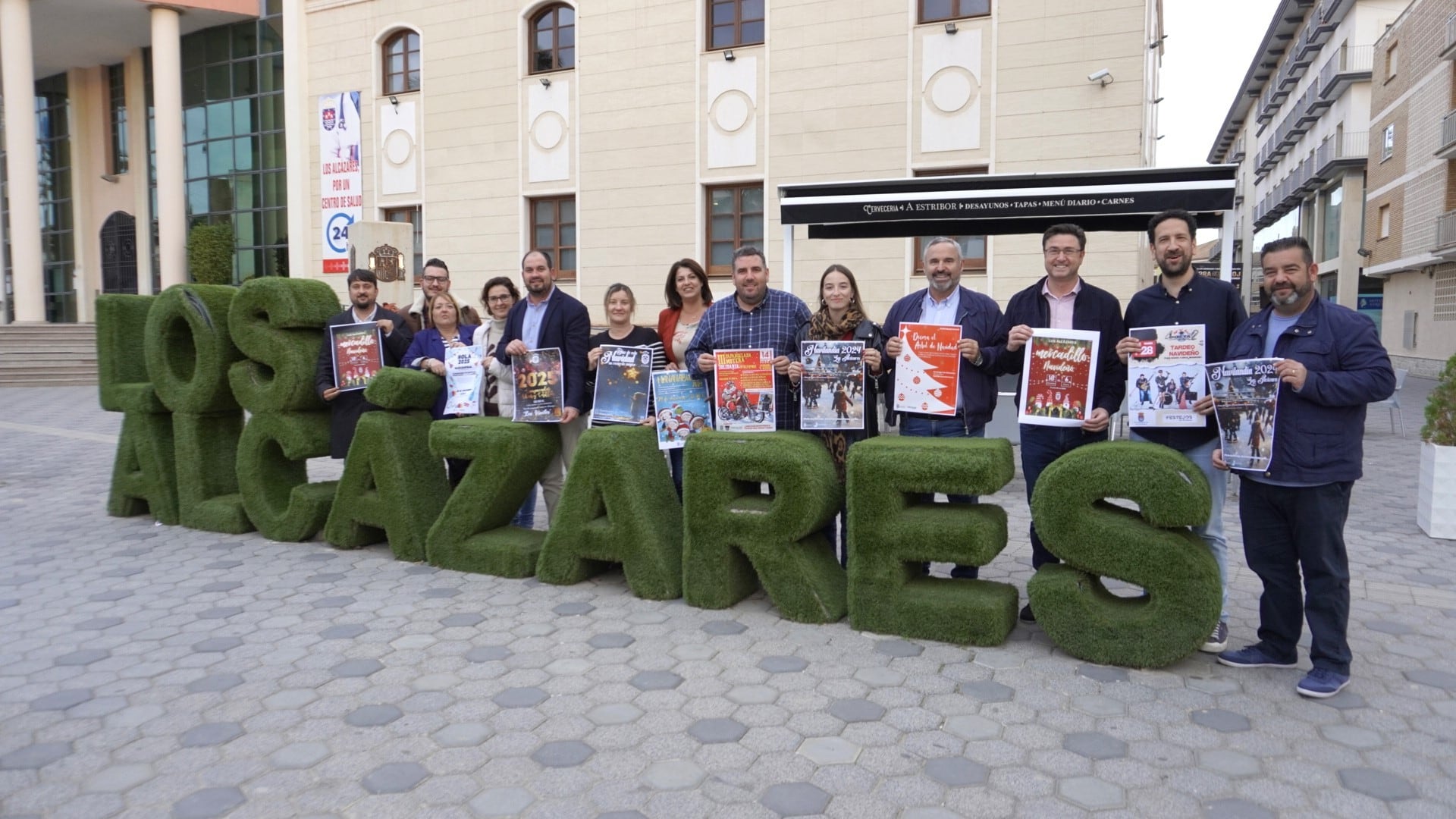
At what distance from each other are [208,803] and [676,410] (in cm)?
315

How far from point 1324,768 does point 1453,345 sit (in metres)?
31.7

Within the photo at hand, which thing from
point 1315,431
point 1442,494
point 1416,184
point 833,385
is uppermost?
point 1416,184

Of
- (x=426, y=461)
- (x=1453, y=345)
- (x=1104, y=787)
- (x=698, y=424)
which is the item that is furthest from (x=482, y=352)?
(x=1453, y=345)

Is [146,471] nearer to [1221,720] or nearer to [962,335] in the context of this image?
[962,335]

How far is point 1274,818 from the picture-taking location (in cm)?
297

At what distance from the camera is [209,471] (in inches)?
284

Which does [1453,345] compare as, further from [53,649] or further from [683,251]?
[53,649]

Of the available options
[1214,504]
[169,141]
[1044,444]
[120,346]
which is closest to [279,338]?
[120,346]

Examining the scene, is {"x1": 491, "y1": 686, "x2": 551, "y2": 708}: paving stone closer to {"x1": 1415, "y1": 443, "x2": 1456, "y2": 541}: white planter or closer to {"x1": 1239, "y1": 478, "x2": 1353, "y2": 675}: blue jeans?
{"x1": 1239, "y1": 478, "x2": 1353, "y2": 675}: blue jeans

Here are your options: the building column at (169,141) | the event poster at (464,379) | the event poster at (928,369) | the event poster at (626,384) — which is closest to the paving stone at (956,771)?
the event poster at (928,369)

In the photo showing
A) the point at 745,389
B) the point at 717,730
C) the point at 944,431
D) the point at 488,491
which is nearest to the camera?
the point at 717,730

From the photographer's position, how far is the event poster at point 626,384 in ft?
18.7

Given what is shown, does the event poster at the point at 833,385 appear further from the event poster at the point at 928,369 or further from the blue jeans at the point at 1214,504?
the blue jeans at the point at 1214,504

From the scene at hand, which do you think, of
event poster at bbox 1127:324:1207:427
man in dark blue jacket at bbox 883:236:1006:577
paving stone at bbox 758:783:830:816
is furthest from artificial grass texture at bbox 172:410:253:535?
event poster at bbox 1127:324:1207:427
